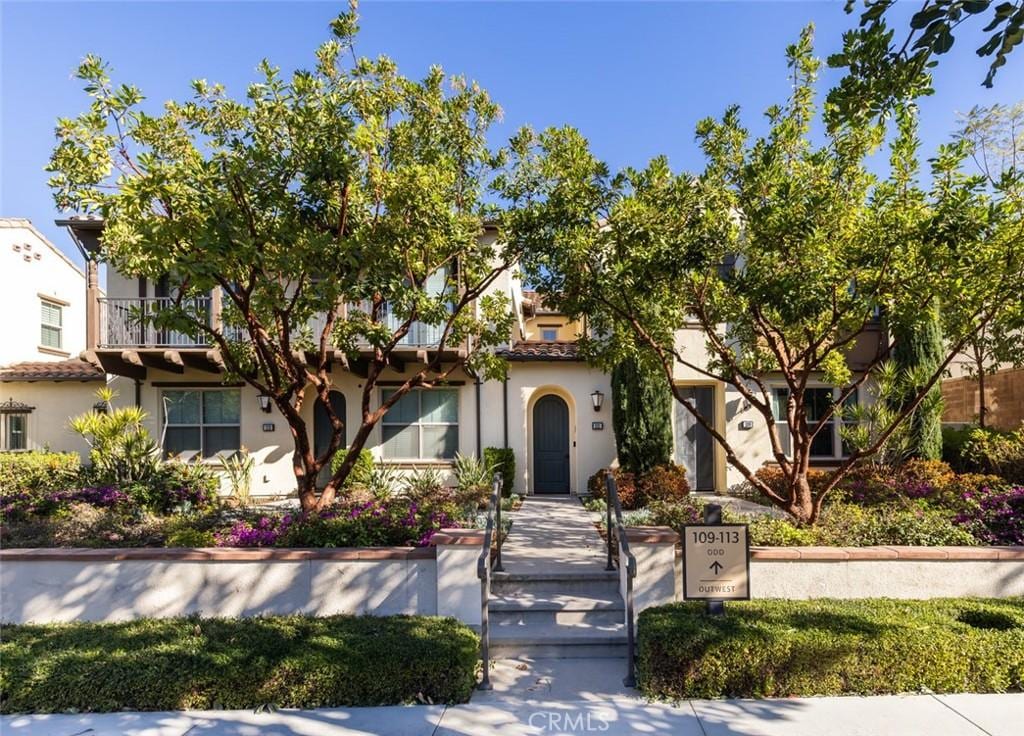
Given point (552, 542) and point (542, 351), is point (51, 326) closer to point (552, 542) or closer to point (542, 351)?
point (542, 351)

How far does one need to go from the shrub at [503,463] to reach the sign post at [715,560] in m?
6.85

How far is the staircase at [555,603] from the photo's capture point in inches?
199

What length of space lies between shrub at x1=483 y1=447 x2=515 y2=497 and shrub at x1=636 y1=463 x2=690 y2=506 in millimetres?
2711

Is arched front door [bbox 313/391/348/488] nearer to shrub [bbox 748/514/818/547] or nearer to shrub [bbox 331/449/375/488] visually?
shrub [bbox 331/449/375/488]

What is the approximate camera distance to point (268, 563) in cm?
554

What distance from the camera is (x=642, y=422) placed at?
11.0 meters

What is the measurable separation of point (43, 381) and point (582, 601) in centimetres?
1438

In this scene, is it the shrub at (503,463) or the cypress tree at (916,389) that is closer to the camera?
the cypress tree at (916,389)

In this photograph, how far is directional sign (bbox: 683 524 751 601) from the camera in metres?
4.79

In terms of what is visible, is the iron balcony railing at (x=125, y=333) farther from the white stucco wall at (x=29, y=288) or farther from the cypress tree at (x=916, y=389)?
the cypress tree at (x=916, y=389)

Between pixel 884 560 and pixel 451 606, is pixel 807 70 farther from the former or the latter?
pixel 451 606

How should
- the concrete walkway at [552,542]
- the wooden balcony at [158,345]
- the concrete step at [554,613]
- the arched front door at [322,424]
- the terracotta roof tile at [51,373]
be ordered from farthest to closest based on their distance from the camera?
the terracotta roof tile at [51,373]
the arched front door at [322,424]
the wooden balcony at [158,345]
the concrete walkway at [552,542]
the concrete step at [554,613]

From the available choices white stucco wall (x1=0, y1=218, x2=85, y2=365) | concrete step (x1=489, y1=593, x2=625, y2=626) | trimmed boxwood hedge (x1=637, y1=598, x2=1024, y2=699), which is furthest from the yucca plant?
white stucco wall (x1=0, y1=218, x2=85, y2=365)

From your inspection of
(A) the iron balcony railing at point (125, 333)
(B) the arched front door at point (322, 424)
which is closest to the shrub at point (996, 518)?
(B) the arched front door at point (322, 424)
